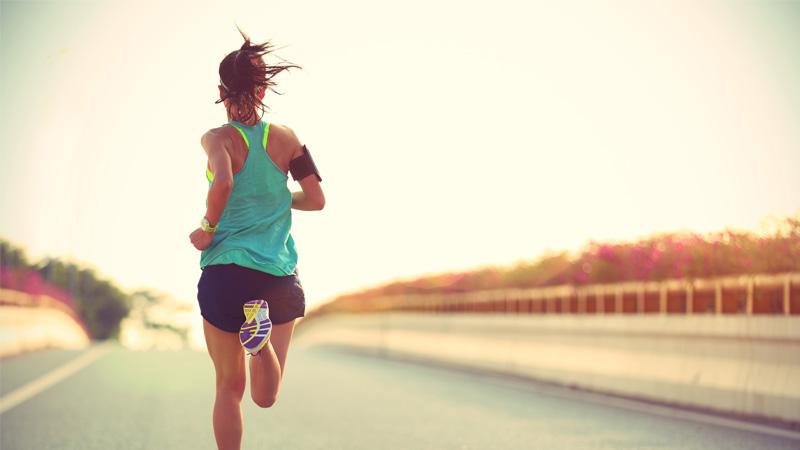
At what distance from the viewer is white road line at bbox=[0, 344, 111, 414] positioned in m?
11.7

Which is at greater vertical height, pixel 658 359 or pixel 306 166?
pixel 306 166

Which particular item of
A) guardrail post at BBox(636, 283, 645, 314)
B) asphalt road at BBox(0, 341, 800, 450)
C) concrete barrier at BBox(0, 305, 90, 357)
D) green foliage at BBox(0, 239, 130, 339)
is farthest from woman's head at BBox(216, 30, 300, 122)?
green foliage at BBox(0, 239, 130, 339)

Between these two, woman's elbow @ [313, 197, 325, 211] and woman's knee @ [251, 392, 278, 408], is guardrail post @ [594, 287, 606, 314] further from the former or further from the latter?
woman's knee @ [251, 392, 278, 408]

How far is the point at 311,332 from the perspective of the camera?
4181 centimetres

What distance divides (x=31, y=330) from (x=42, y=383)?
11942 mm

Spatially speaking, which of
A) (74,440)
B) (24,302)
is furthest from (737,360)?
(24,302)

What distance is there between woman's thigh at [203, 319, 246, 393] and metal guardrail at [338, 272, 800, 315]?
6004 millimetres

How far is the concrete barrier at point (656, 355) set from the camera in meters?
9.59

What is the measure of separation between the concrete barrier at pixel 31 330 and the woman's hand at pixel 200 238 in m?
16.4

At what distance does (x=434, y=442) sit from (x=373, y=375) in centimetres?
840

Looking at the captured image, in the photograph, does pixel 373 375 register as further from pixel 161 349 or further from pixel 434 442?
pixel 161 349

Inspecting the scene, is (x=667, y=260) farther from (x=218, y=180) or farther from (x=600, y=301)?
(x=218, y=180)

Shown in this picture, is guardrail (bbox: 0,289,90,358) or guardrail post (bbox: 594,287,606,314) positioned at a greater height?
guardrail post (bbox: 594,287,606,314)

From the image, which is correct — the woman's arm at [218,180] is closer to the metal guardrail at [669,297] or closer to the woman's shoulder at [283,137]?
the woman's shoulder at [283,137]
